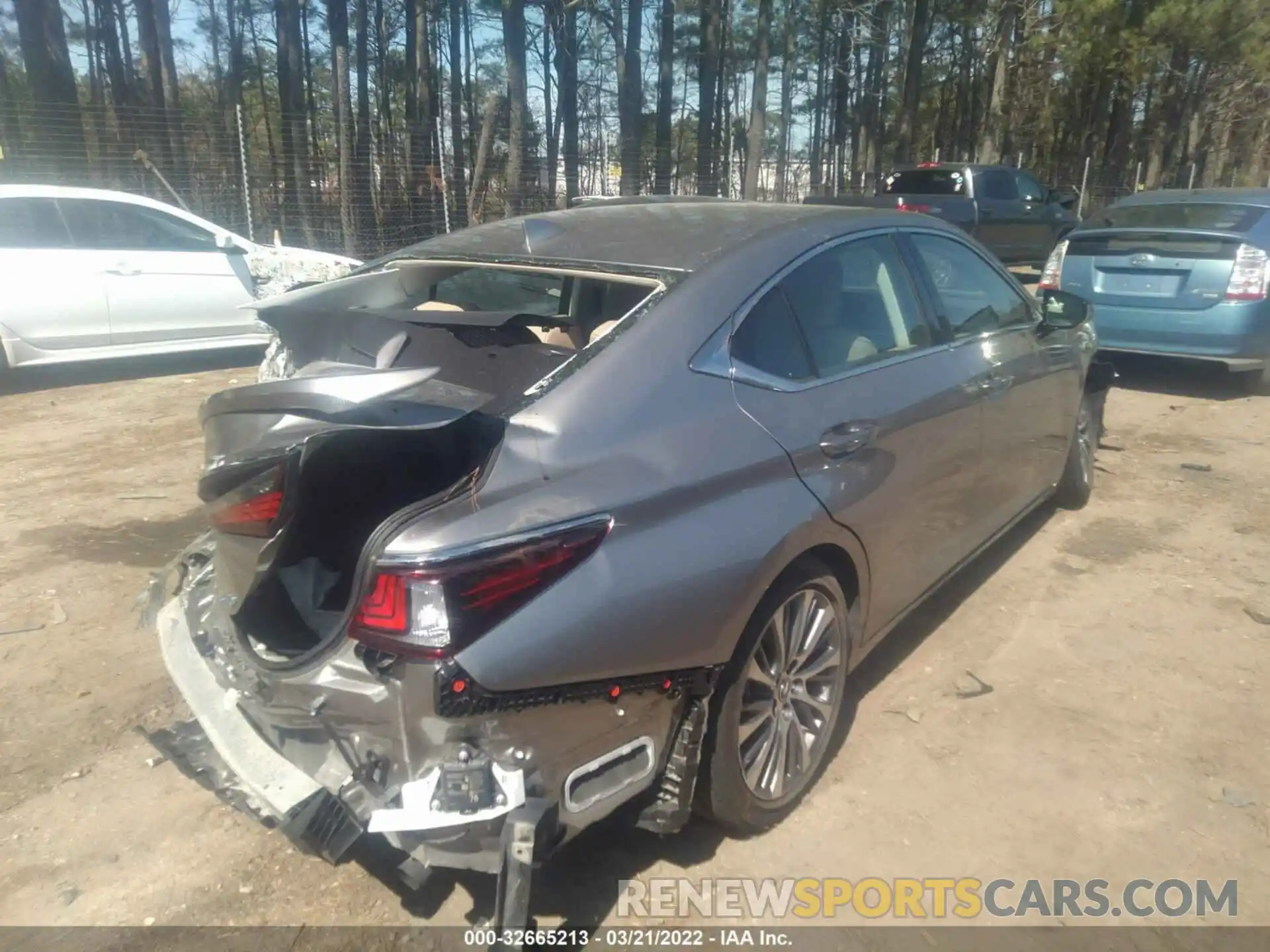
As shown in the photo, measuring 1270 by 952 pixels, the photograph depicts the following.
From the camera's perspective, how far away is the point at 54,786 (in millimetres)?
3107

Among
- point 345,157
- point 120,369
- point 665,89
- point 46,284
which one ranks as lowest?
point 120,369

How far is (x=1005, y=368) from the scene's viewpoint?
4.05 meters

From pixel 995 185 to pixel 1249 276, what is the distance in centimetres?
907

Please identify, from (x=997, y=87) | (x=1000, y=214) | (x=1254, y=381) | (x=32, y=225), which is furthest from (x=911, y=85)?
(x=32, y=225)

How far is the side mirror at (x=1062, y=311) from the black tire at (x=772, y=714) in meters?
2.29

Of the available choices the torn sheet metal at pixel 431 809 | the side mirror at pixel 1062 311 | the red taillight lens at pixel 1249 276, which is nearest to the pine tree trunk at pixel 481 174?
the red taillight lens at pixel 1249 276

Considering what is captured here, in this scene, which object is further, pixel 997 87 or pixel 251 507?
pixel 997 87

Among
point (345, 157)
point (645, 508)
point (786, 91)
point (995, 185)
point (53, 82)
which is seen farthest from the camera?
point (786, 91)

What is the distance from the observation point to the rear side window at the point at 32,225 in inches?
317

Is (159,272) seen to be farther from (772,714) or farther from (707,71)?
(707,71)

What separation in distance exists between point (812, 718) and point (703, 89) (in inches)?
956

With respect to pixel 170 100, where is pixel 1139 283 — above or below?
below

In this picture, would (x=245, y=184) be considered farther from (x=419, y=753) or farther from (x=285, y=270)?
(x=419, y=753)

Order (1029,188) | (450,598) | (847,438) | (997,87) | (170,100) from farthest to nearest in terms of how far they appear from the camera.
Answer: (170,100), (997,87), (1029,188), (847,438), (450,598)
